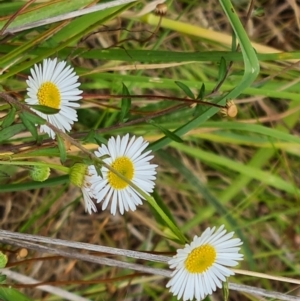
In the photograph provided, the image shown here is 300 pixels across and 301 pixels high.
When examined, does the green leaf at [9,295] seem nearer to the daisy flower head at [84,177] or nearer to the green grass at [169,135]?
the green grass at [169,135]

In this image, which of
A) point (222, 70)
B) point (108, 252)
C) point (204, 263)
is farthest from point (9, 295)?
point (222, 70)

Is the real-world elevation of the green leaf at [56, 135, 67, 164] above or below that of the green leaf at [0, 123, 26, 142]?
below

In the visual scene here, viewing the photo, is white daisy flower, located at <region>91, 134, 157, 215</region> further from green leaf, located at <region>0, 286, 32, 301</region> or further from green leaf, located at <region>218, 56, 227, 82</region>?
green leaf, located at <region>0, 286, 32, 301</region>

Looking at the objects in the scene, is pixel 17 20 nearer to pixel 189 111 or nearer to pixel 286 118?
pixel 189 111

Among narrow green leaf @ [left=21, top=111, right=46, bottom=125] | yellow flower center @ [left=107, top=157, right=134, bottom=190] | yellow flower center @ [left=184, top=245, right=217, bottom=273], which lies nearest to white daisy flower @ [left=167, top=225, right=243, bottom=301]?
yellow flower center @ [left=184, top=245, right=217, bottom=273]

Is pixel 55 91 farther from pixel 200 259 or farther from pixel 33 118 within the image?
pixel 200 259

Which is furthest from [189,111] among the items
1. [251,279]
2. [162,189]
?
[251,279]
